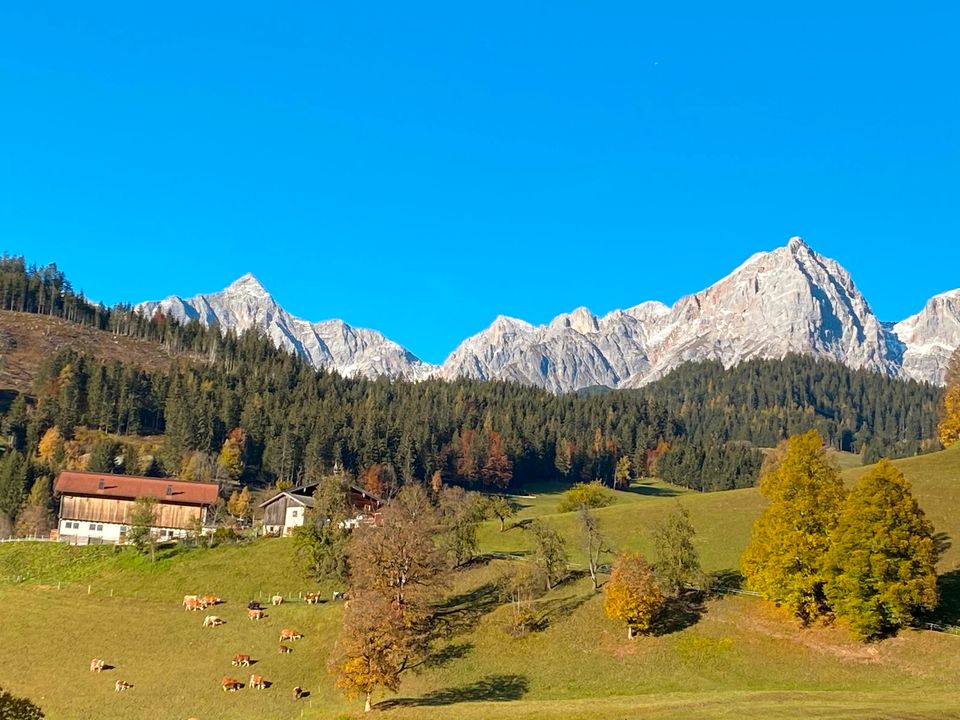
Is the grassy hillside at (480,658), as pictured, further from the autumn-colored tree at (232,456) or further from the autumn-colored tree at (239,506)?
the autumn-colored tree at (232,456)

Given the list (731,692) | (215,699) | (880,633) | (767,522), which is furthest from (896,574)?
(215,699)

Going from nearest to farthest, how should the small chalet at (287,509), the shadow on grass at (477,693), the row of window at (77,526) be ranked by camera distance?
the shadow on grass at (477,693) < the small chalet at (287,509) < the row of window at (77,526)

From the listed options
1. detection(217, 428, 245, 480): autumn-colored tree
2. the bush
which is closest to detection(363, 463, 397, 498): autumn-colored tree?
detection(217, 428, 245, 480): autumn-colored tree

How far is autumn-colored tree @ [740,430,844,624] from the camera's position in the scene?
212 feet

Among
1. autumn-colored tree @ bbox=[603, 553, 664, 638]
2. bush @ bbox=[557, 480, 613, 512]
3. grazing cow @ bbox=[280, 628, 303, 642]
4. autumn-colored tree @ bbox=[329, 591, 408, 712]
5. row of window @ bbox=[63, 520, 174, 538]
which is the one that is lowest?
grazing cow @ bbox=[280, 628, 303, 642]

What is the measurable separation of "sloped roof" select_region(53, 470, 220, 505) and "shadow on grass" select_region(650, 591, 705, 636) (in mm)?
80916

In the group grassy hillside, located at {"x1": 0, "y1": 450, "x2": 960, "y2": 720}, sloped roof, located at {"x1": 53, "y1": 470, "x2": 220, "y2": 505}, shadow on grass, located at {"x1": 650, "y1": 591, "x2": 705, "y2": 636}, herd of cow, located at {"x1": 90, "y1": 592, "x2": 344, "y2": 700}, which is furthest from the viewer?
sloped roof, located at {"x1": 53, "y1": 470, "x2": 220, "y2": 505}

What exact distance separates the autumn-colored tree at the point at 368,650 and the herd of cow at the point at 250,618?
662 cm

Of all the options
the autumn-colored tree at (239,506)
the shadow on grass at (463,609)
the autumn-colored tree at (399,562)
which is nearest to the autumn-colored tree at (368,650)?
the autumn-colored tree at (399,562)

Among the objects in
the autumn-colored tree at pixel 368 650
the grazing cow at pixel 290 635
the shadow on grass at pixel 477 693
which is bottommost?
the shadow on grass at pixel 477 693

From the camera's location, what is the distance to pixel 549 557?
257 ft

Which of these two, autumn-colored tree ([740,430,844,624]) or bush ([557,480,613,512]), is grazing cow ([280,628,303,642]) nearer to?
autumn-colored tree ([740,430,844,624])

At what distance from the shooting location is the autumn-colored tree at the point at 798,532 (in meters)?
64.7

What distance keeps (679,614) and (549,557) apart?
14466 millimetres
